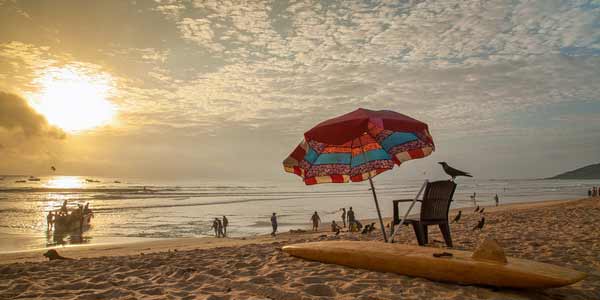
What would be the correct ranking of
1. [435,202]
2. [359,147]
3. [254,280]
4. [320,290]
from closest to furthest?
[320,290], [254,280], [435,202], [359,147]

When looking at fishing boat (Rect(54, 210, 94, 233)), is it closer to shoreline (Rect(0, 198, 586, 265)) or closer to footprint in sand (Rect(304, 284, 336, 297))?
shoreline (Rect(0, 198, 586, 265))

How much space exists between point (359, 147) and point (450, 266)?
2.77 m

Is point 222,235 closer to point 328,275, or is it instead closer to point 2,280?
point 2,280

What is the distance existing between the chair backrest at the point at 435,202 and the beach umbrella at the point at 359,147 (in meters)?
0.72

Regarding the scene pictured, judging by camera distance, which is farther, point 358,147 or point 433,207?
point 358,147

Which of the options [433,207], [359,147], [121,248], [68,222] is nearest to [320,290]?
[433,207]

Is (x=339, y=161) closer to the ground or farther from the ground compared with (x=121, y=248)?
farther from the ground

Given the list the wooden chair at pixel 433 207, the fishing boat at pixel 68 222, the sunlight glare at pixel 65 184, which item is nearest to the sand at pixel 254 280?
the wooden chair at pixel 433 207

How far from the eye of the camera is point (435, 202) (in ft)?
18.0

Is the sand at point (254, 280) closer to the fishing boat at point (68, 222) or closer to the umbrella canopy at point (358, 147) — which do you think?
the umbrella canopy at point (358, 147)

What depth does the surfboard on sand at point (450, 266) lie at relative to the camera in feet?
10.7

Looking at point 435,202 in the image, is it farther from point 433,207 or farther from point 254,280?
point 254,280

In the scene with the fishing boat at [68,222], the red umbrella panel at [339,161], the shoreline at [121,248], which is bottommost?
the shoreline at [121,248]

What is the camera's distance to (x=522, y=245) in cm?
599
